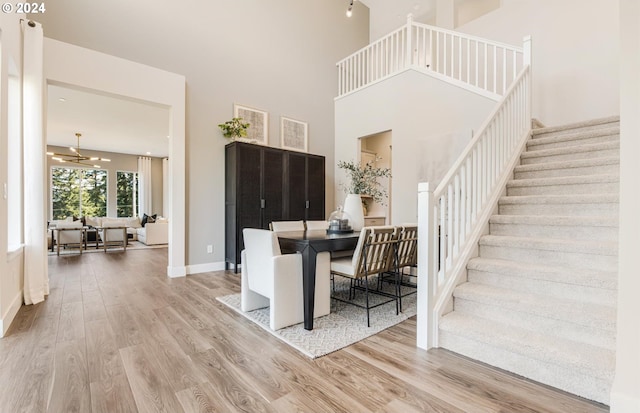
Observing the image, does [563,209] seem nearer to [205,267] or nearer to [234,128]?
[234,128]

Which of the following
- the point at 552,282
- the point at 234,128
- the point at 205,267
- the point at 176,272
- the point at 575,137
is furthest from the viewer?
the point at 234,128

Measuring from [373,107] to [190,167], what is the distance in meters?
3.32

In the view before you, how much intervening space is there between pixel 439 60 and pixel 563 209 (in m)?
3.79

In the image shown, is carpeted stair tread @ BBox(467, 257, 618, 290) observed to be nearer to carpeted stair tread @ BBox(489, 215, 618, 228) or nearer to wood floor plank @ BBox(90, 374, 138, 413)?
carpeted stair tread @ BBox(489, 215, 618, 228)

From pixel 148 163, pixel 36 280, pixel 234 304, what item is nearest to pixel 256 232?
pixel 234 304

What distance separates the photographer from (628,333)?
1.25 metres

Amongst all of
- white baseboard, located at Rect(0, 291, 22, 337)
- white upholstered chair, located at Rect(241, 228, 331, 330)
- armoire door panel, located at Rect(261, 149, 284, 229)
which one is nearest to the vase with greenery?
armoire door panel, located at Rect(261, 149, 284, 229)

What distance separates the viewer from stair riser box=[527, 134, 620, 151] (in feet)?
9.74

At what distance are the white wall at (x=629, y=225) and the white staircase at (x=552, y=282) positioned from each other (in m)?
0.21

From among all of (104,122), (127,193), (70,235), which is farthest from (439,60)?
(127,193)

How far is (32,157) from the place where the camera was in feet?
9.78

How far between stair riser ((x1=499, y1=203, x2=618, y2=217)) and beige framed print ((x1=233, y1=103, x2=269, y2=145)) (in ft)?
12.1

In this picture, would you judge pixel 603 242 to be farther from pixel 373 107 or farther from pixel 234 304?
pixel 373 107

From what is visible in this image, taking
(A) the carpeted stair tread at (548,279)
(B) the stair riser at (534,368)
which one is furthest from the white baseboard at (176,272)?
(A) the carpeted stair tread at (548,279)
